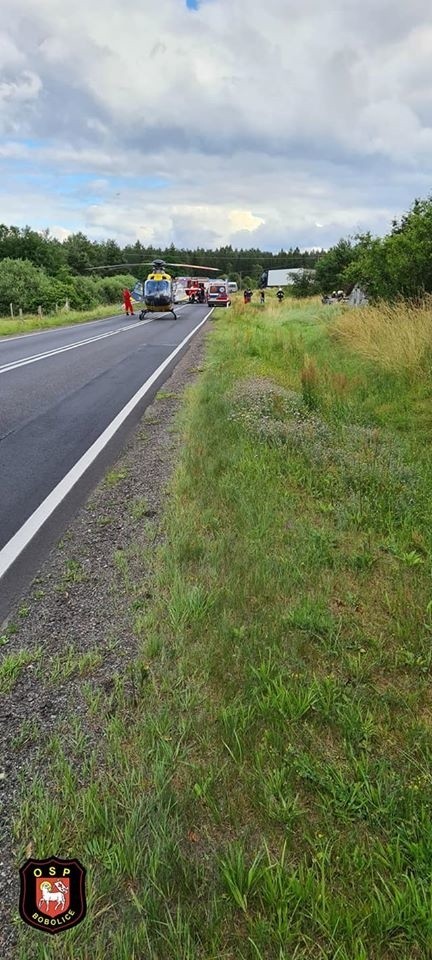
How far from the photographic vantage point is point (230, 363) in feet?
35.9

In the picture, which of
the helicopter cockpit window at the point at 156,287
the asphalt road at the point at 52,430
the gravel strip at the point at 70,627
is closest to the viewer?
the gravel strip at the point at 70,627

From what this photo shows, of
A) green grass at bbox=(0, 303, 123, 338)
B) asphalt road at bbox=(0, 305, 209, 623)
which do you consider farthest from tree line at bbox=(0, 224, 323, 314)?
asphalt road at bbox=(0, 305, 209, 623)

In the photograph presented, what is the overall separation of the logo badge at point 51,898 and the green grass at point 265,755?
5cm

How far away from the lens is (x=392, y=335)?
1009cm

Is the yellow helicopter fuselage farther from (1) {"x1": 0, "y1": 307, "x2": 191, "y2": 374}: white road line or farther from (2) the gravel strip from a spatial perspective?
(2) the gravel strip

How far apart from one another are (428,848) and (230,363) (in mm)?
9977

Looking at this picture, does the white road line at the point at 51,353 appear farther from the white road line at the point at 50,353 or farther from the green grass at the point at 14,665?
the green grass at the point at 14,665

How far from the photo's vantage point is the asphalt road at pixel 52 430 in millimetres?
4008

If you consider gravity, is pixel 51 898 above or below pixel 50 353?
below

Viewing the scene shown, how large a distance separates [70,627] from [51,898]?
151cm

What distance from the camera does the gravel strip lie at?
1993 mm

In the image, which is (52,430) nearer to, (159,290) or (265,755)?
(265,755)

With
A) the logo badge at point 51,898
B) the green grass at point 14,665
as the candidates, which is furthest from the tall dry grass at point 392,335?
the logo badge at point 51,898

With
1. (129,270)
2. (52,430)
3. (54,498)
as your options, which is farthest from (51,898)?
(129,270)
